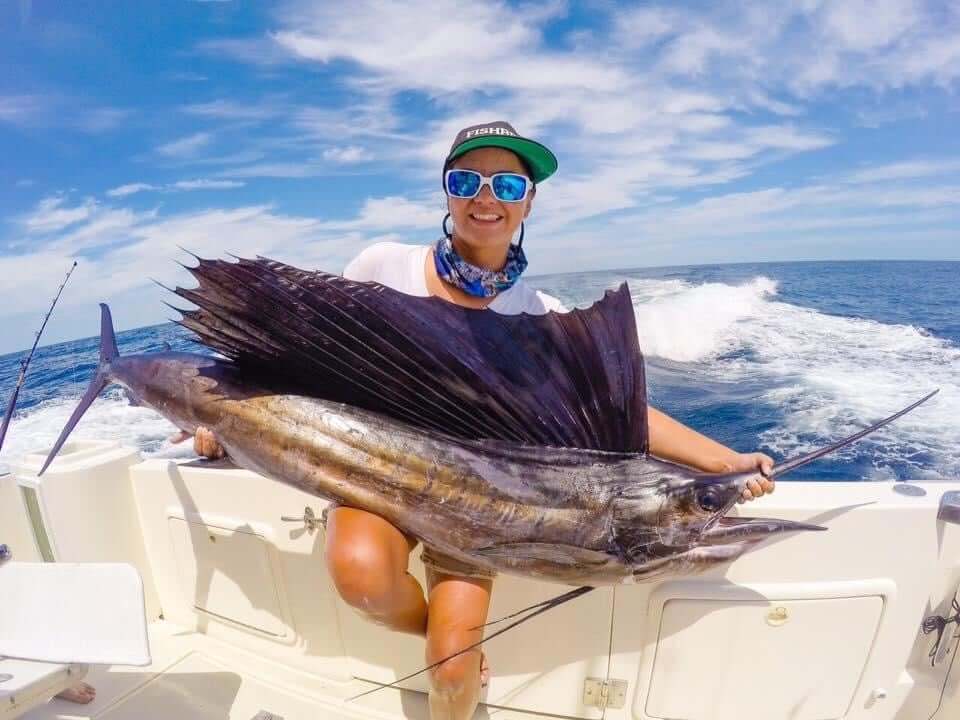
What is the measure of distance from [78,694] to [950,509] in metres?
2.52

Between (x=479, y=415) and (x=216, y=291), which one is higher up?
(x=216, y=291)

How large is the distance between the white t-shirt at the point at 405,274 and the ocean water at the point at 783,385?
0.90 meters

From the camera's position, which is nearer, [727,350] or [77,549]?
[77,549]

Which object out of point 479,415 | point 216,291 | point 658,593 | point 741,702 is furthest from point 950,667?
point 216,291

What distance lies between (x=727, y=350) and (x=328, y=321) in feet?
32.4

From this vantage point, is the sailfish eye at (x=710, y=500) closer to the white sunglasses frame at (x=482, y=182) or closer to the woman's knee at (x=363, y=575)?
the woman's knee at (x=363, y=575)

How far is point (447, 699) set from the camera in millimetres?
1513

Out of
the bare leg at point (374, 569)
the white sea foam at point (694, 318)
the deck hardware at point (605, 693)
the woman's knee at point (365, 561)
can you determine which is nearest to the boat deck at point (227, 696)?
the deck hardware at point (605, 693)

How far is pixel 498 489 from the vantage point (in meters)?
1.48

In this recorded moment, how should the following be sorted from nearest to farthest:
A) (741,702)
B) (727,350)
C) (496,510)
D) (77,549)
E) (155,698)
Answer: (496,510) < (741,702) < (155,698) < (77,549) < (727,350)

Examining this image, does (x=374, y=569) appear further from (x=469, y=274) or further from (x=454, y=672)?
(x=469, y=274)

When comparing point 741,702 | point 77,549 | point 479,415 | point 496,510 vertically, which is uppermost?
point 479,415

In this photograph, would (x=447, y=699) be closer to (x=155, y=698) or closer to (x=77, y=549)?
(x=155, y=698)

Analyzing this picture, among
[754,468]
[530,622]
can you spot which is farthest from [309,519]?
[754,468]
